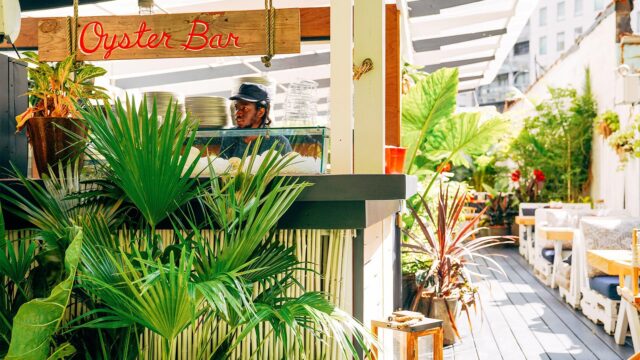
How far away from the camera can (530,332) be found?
5699 millimetres

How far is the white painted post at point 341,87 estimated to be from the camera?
2.35 meters

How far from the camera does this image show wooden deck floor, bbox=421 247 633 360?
197 inches

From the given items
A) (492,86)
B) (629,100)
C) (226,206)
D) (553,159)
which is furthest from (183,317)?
(492,86)

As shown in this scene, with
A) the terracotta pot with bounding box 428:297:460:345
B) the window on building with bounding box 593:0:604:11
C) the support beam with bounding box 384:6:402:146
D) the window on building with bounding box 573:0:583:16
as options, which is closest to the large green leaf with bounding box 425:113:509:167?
the terracotta pot with bounding box 428:297:460:345

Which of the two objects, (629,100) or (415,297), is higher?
(629,100)

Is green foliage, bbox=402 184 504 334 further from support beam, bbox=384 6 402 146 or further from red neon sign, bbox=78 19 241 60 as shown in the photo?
red neon sign, bbox=78 19 241 60

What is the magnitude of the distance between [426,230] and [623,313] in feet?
5.38

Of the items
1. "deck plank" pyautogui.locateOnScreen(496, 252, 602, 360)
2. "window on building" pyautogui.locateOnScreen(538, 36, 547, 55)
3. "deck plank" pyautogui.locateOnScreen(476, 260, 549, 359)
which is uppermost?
"window on building" pyautogui.locateOnScreen(538, 36, 547, 55)

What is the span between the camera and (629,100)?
734 cm

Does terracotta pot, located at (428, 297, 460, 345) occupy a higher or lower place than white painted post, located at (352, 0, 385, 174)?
lower

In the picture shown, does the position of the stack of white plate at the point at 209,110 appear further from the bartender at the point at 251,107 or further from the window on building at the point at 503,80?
the window on building at the point at 503,80

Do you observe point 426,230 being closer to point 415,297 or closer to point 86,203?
point 415,297

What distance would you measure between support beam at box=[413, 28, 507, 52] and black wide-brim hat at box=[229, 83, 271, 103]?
6.69 meters

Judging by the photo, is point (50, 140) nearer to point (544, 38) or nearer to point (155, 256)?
point (155, 256)
